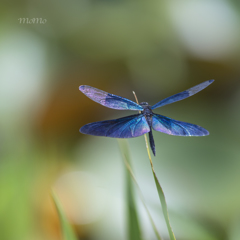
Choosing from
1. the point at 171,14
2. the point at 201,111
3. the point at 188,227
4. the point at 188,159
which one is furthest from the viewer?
the point at 171,14

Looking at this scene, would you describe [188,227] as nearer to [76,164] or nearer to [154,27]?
[76,164]

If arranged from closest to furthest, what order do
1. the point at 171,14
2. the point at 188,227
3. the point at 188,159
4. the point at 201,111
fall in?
1. the point at 188,227
2. the point at 188,159
3. the point at 201,111
4. the point at 171,14

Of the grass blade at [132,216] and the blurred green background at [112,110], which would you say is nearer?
the grass blade at [132,216]

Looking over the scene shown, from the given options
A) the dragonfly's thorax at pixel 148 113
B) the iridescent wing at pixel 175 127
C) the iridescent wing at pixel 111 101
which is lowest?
the iridescent wing at pixel 175 127

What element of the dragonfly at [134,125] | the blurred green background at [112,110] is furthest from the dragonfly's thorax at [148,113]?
the blurred green background at [112,110]

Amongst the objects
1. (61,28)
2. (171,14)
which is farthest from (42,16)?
(171,14)

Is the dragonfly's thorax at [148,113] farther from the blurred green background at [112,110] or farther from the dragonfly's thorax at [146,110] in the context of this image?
the blurred green background at [112,110]

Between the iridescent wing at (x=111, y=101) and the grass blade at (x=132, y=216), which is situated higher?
the iridescent wing at (x=111, y=101)

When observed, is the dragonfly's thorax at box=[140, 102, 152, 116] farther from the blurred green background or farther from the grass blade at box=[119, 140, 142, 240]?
the blurred green background
